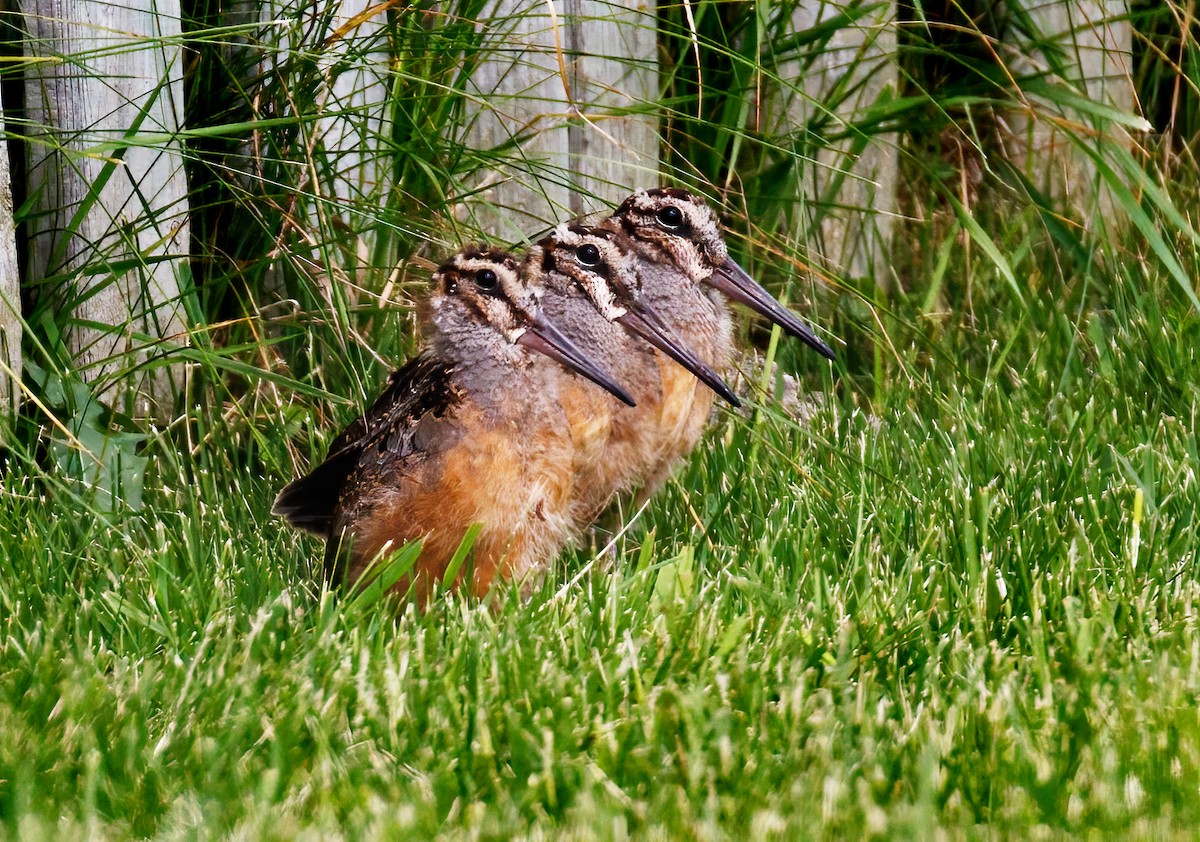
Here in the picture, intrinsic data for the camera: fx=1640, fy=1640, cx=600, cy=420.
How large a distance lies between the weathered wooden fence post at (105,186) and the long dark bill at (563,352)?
1.11 metres

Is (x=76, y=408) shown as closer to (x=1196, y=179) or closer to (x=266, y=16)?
(x=266, y=16)

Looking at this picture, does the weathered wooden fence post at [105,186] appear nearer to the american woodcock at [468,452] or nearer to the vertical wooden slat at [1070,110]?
the american woodcock at [468,452]

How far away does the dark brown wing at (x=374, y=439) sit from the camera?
13.1 ft

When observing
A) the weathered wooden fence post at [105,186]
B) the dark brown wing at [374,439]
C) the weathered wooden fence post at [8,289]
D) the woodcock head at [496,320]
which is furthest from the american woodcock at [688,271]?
the weathered wooden fence post at [8,289]

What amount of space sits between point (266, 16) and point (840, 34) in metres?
2.51

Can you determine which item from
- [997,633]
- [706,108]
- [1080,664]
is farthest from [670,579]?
[706,108]

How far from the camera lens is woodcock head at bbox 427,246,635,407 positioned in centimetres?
406

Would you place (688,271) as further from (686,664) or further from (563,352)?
(686,664)

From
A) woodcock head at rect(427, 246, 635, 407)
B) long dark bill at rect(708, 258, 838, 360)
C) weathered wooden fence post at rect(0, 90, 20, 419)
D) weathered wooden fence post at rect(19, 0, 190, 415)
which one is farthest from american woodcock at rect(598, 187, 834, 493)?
weathered wooden fence post at rect(0, 90, 20, 419)

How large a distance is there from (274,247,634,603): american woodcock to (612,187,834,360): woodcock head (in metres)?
0.66

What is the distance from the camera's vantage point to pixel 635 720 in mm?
2895

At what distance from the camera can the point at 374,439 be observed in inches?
160

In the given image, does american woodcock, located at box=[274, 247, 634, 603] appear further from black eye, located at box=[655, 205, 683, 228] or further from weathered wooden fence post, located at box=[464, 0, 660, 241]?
weathered wooden fence post, located at box=[464, 0, 660, 241]

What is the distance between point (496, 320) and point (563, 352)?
19cm
